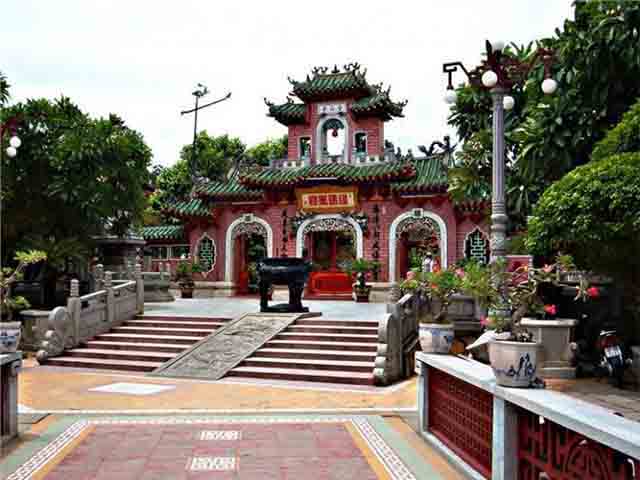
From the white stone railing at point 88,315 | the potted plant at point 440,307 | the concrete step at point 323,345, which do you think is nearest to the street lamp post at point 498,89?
the potted plant at point 440,307

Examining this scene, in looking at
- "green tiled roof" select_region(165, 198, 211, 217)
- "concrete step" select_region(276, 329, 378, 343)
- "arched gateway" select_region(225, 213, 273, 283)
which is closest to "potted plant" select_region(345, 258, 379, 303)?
"arched gateway" select_region(225, 213, 273, 283)

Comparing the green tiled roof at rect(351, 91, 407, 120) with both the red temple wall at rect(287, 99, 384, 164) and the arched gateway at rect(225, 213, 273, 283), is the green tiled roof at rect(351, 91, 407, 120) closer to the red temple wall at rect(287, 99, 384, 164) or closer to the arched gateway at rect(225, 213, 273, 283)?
Result: the red temple wall at rect(287, 99, 384, 164)

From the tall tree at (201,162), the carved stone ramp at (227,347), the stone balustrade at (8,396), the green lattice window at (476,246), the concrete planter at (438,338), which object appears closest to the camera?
the stone balustrade at (8,396)

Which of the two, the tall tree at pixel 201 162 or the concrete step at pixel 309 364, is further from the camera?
the tall tree at pixel 201 162

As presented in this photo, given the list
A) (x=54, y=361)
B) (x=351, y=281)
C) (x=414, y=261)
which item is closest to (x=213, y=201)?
(x=351, y=281)

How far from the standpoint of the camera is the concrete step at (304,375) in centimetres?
938

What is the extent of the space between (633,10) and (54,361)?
11.1 metres

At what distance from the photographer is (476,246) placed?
62.0 feet

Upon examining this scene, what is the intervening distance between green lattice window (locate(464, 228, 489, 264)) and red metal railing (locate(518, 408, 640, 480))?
1519cm

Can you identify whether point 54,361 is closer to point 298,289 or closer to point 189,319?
point 189,319

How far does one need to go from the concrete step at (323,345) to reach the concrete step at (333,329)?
473 millimetres

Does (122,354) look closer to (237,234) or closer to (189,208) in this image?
(237,234)

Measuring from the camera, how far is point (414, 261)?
1867 centimetres

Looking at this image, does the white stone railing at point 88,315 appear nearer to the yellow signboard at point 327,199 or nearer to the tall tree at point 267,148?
the yellow signboard at point 327,199
